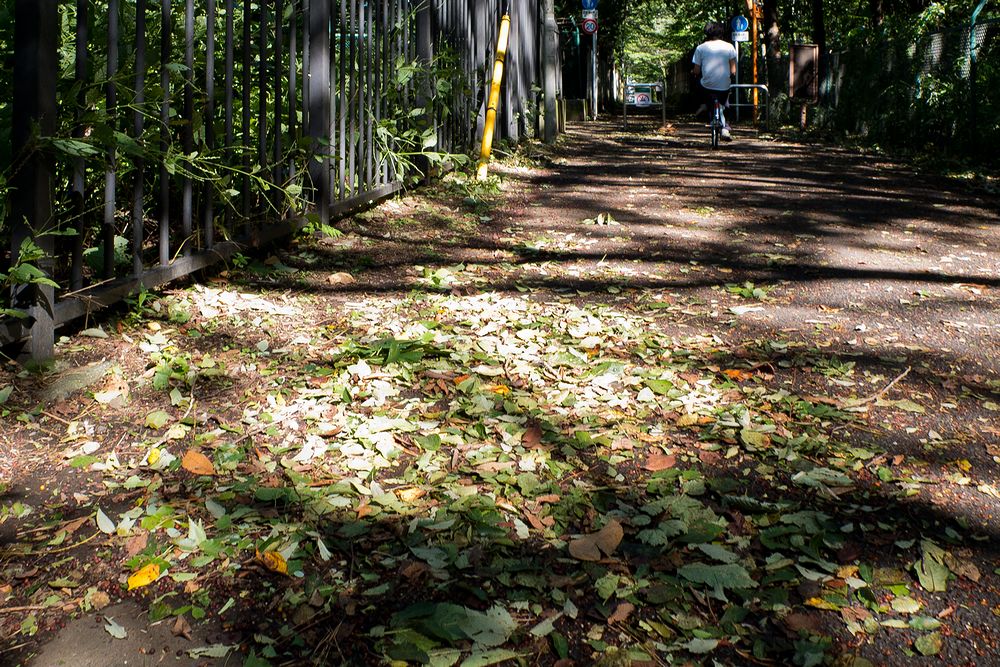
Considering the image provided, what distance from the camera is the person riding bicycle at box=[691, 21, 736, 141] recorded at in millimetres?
14367

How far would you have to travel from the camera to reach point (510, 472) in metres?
2.91

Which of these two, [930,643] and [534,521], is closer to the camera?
[930,643]

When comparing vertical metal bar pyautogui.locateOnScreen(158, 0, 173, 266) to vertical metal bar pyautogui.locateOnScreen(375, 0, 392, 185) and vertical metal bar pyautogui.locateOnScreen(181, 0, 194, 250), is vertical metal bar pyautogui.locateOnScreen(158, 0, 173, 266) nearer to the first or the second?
vertical metal bar pyautogui.locateOnScreen(181, 0, 194, 250)

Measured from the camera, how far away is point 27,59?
3023 mm

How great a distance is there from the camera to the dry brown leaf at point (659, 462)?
9.72 feet

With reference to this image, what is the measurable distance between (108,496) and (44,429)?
47cm

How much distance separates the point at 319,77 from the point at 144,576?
12.4 ft

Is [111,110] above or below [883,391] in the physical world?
above

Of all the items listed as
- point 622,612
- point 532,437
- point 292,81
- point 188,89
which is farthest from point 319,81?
point 622,612

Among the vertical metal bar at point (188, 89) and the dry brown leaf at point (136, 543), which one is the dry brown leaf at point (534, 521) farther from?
the vertical metal bar at point (188, 89)

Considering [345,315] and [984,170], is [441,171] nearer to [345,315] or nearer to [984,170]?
[345,315]

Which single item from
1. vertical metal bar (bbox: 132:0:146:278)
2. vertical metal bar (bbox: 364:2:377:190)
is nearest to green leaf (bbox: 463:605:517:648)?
vertical metal bar (bbox: 132:0:146:278)

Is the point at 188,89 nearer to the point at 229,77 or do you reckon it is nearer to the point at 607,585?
the point at 229,77

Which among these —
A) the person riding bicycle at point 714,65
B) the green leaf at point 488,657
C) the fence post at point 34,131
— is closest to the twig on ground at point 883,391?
the green leaf at point 488,657
